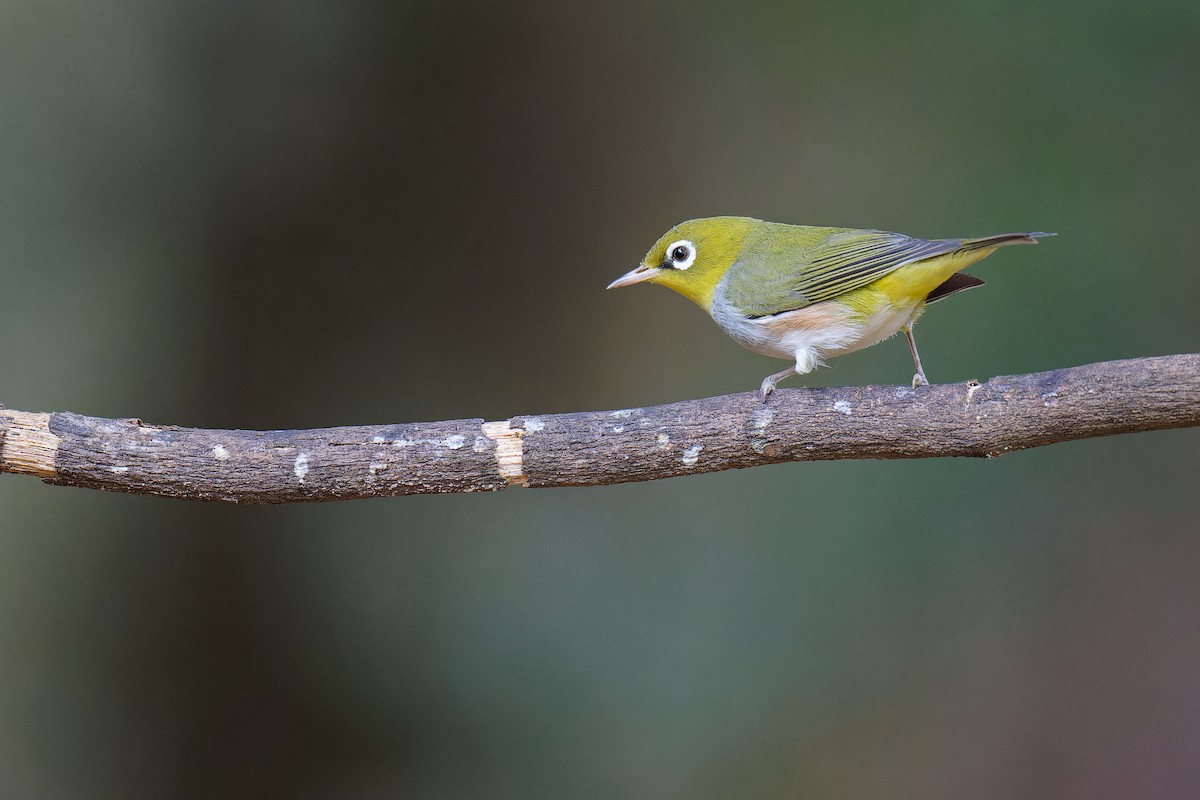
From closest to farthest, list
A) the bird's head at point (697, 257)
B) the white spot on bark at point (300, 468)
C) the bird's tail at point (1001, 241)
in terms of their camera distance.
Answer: the bird's tail at point (1001, 241)
the white spot on bark at point (300, 468)
the bird's head at point (697, 257)

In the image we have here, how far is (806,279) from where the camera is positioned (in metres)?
3.72

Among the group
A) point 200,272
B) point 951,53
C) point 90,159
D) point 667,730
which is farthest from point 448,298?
point 951,53

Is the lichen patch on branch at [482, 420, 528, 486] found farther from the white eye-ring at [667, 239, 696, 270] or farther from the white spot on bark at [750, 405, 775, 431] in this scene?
the white eye-ring at [667, 239, 696, 270]

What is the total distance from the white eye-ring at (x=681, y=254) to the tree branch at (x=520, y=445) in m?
0.82

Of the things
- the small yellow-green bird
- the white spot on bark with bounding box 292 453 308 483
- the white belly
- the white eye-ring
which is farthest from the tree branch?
the white eye-ring

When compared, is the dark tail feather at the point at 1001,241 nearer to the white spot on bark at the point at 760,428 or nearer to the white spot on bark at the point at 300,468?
the white spot on bark at the point at 760,428

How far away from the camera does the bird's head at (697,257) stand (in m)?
4.02

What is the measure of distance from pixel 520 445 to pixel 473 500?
302cm

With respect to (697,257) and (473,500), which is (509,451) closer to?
(697,257)

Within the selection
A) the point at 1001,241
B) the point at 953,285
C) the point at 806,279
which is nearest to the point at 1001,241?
the point at 1001,241

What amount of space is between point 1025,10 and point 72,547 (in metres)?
6.58

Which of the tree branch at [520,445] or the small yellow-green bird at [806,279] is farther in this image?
the small yellow-green bird at [806,279]

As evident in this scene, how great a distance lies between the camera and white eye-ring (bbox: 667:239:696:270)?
4035 millimetres

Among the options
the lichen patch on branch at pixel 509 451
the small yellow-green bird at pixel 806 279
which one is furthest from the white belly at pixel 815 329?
the lichen patch on branch at pixel 509 451
